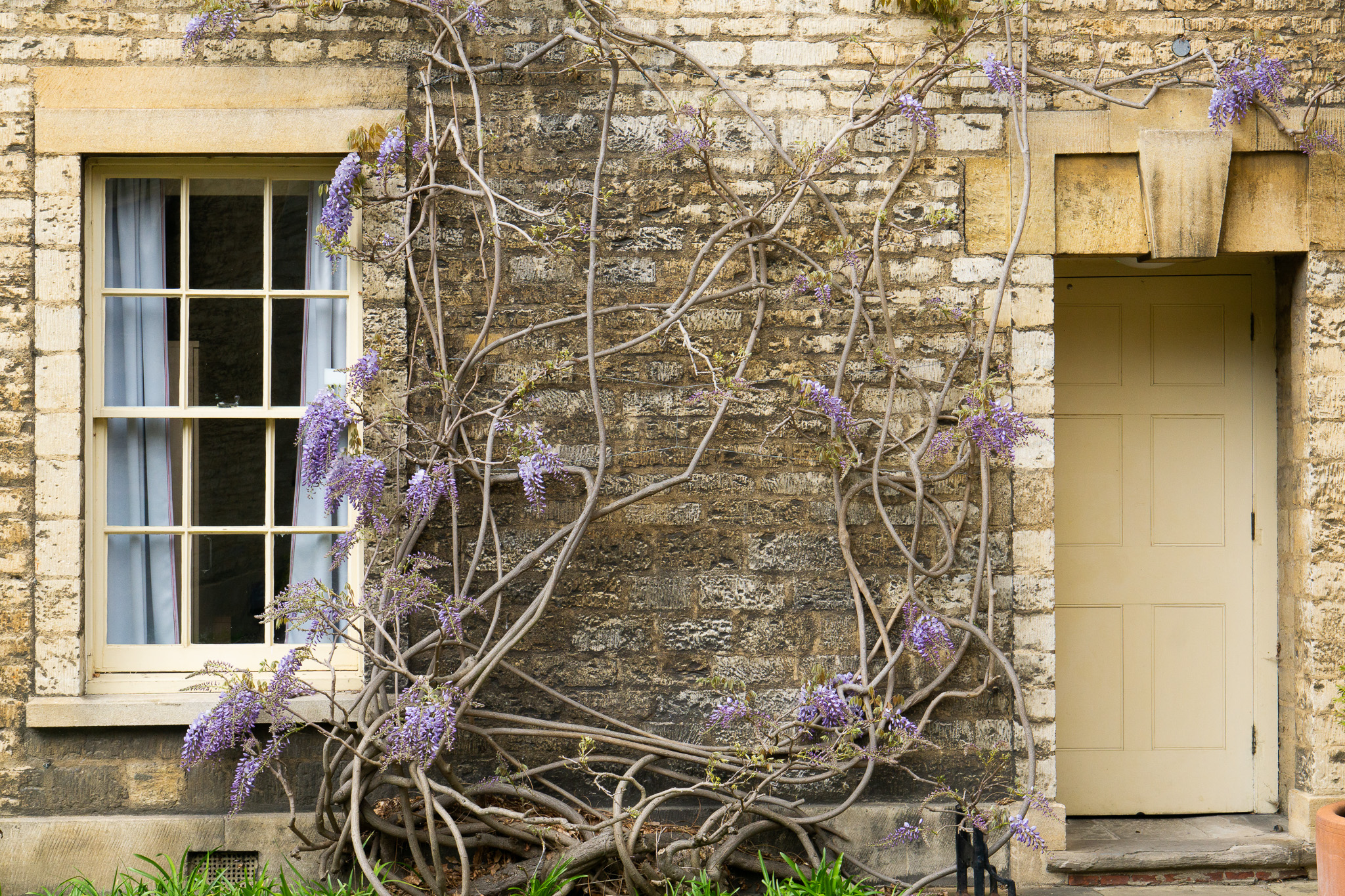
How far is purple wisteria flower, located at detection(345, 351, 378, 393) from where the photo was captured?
3.44 m

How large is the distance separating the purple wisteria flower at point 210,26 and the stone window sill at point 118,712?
94.7 inches

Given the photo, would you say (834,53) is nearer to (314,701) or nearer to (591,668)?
(591,668)

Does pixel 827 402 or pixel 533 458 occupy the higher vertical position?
pixel 827 402

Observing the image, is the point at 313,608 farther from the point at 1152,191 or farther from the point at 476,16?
the point at 1152,191

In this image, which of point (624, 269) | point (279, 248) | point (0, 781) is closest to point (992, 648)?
point (624, 269)

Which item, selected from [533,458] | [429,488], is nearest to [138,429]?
[429,488]

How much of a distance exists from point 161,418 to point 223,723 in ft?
3.95

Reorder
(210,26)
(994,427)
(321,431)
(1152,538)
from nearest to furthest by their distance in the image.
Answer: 1. (321,431)
2. (994,427)
3. (210,26)
4. (1152,538)

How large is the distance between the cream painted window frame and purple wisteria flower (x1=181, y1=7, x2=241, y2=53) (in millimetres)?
414

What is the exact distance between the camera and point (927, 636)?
11.5 ft

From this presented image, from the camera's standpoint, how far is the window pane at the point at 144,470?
3701mm

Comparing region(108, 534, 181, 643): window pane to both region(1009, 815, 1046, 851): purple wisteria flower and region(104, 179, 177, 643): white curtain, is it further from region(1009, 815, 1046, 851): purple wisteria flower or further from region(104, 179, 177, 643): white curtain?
region(1009, 815, 1046, 851): purple wisteria flower

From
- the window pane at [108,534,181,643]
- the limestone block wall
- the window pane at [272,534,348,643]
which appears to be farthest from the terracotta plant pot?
the window pane at [108,534,181,643]

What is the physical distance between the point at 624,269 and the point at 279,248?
4.38 feet
